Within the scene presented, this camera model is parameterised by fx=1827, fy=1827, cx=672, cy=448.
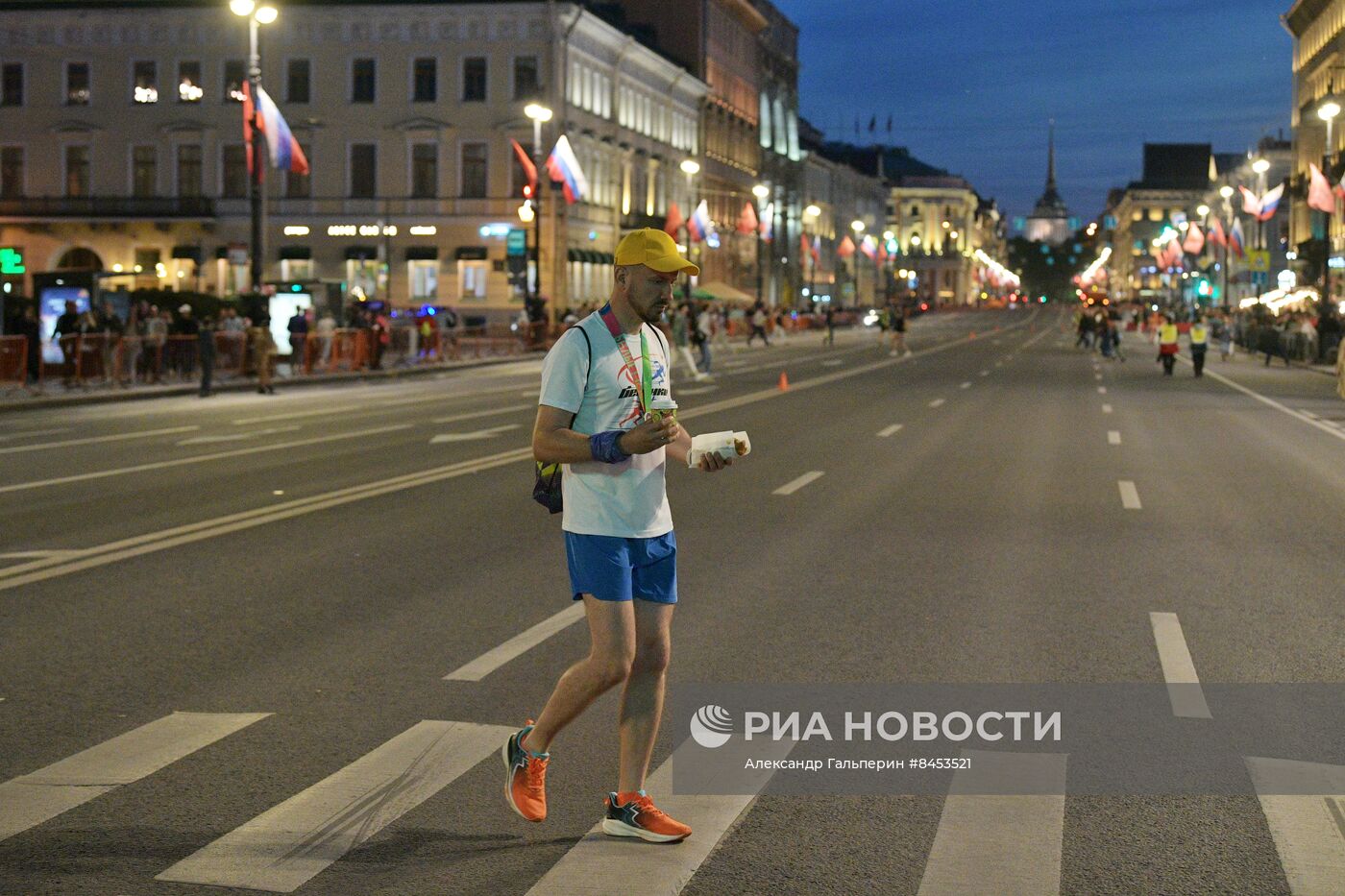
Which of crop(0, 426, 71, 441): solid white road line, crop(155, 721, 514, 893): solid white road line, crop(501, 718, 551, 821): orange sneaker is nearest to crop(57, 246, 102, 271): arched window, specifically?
crop(0, 426, 71, 441): solid white road line

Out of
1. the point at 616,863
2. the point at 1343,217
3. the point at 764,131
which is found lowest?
the point at 616,863

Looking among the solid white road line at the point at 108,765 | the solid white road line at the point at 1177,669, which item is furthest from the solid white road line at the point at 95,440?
the solid white road line at the point at 1177,669

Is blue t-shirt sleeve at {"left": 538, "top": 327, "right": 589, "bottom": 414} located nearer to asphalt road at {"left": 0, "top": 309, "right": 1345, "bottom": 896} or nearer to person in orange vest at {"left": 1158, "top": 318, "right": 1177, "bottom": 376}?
asphalt road at {"left": 0, "top": 309, "right": 1345, "bottom": 896}

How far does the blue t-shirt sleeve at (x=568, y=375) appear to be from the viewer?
5656mm

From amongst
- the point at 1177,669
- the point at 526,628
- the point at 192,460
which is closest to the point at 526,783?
the point at 526,628

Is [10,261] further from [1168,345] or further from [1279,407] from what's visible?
[1168,345]

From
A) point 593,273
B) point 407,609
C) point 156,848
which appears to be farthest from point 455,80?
point 156,848

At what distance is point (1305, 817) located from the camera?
6.02m

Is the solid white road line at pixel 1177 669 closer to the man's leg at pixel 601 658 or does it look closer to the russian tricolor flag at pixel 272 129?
the man's leg at pixel 601 658

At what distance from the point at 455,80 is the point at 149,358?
37.0m

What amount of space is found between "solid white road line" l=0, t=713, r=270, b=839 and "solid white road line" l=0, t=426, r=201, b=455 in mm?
14739

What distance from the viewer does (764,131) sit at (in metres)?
120

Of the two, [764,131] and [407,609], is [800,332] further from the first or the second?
[407,609]

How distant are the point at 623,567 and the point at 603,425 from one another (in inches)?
18.0
